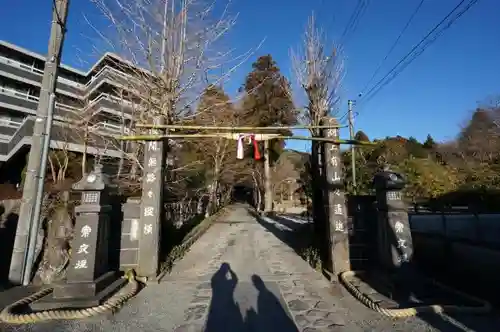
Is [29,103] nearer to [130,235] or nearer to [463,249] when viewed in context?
[130,235]

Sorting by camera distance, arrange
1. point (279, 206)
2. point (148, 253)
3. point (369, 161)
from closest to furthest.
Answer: point (148, 253) < point (369, 161) < point (279, 206)

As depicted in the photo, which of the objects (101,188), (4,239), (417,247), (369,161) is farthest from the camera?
(369,161)

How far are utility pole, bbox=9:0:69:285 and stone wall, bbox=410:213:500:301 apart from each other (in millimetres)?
9252

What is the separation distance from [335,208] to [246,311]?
11.5ft

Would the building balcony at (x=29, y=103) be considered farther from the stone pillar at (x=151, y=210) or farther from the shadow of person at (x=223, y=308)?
the shadow of person at (x=223, y=308)

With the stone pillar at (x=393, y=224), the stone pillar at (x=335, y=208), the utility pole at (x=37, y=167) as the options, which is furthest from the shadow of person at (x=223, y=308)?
the utility pole at (x=37, y=167)

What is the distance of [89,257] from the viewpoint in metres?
5.69

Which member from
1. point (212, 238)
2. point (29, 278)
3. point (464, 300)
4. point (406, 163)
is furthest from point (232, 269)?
point (406, 163)

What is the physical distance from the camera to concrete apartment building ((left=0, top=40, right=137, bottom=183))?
20.1 m

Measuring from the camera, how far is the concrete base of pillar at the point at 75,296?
16.9ft

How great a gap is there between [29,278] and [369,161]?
63.4ft

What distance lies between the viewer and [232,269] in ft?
27.1

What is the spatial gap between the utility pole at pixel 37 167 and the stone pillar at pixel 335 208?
6.93 m

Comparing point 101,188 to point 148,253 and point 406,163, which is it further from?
point 406,163
